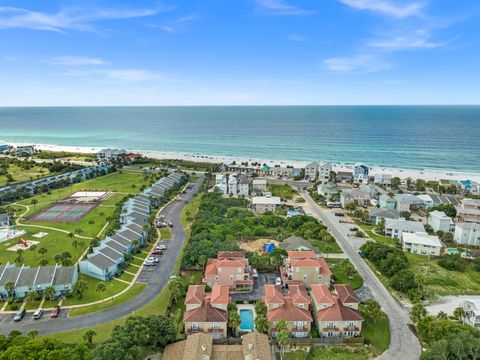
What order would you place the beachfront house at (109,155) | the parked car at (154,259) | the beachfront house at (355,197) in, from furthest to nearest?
1. the beachfront house at (109,155)
2. the beachfront house at (355,197)
3. the parked car at (154,259)

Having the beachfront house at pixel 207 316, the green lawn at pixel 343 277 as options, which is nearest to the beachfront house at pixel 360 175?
the green lawn at pixel 343 277

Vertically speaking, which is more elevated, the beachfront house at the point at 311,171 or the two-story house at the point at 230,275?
the beachfront house at the point at 311,171

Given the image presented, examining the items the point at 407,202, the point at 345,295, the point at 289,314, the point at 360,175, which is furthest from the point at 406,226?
the point at 360,175


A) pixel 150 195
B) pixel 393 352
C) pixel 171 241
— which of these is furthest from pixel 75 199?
pixel 393 352

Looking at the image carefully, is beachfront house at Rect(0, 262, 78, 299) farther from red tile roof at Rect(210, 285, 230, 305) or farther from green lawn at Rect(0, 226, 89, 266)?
red tile roof at Rect(210, 285, 230, 305)

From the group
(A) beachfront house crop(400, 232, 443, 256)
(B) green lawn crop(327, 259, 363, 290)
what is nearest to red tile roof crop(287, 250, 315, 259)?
(B) green lawn crop(327, 259, 363, 290)

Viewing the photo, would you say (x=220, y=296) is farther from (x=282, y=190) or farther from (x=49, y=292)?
(x=282, y=190)

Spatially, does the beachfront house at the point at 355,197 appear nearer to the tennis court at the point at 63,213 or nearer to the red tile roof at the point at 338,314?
the red tile roof at the point at 338,314
